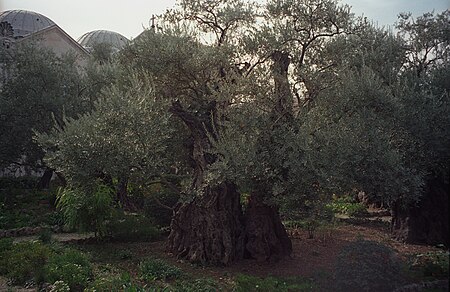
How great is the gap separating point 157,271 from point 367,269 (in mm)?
4335

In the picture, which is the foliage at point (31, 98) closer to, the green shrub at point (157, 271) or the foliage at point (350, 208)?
the foliage at point (350, 208)

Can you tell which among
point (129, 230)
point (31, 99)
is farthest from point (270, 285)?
point (31, 99)

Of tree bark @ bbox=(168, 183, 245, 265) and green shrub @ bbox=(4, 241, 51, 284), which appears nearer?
green shrub @ bbox=(4, 241, 51, 284)

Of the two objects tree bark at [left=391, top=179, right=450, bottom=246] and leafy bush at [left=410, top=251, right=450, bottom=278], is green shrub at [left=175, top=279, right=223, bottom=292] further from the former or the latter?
tree bark at [left=391, top=179, right=450, bottom=246]

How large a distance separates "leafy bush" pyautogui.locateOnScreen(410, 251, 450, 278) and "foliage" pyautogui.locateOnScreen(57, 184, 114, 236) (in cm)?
819

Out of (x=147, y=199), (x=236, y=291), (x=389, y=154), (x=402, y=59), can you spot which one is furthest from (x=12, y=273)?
(x=402, y=59)

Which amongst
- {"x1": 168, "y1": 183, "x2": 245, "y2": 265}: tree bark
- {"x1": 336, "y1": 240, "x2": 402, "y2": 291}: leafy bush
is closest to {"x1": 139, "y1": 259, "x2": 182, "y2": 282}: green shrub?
{"x1": 168, "y1": 183, "x2": 245, "y2": 265}: tree bark

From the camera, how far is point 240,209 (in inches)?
429

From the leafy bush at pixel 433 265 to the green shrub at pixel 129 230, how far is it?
793 cm

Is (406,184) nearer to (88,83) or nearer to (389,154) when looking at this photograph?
(389,154)

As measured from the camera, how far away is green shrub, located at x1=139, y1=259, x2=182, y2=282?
8.97 m

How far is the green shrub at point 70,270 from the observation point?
7.96m

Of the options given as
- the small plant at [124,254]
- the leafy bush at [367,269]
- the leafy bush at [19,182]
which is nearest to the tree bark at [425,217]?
the leafy bush at [367,269]

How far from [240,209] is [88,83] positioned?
1188 centimetres
